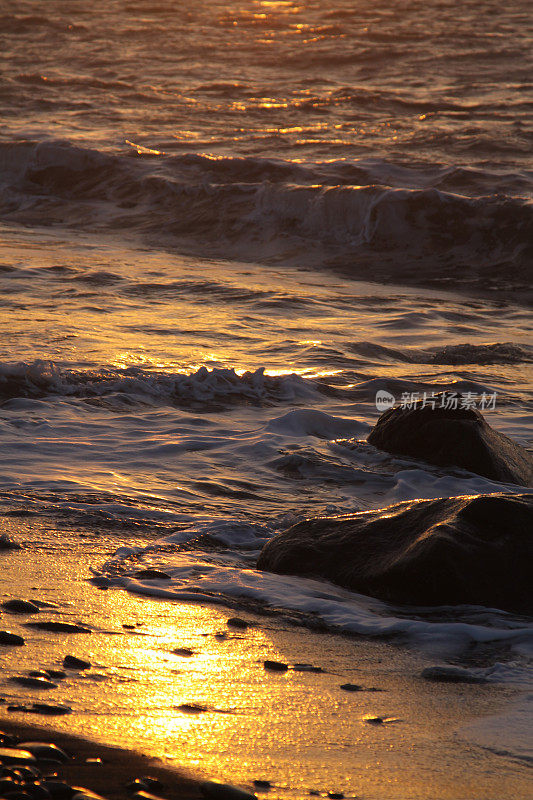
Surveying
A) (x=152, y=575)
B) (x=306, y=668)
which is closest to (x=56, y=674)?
(x=306, y=668)

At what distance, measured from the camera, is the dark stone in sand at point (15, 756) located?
2254mm

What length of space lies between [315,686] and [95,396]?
3.91 metres

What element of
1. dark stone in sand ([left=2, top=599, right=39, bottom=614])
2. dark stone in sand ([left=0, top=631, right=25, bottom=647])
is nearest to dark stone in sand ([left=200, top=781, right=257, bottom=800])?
dark stone in sand ([left=0, top=631, right=25, bottom=647])

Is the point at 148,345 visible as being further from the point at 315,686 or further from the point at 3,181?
the point at 3,181

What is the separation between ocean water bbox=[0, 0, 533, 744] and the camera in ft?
15.3

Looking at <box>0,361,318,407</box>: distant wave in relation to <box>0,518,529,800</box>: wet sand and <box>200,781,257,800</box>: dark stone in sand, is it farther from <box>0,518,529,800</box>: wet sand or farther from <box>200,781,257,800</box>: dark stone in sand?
<box>200,781,257,800</box>: dark stone in sand

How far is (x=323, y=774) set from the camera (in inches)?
94.6

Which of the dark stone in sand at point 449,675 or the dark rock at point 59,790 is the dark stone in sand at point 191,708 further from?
the dark stone in sand at point 449,675

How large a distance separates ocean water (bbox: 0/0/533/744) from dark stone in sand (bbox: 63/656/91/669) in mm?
705

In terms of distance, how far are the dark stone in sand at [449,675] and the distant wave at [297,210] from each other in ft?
27.5

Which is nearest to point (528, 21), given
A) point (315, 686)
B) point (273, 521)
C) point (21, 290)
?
point (21, 290)

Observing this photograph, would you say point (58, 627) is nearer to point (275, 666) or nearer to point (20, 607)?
point (20, 607)

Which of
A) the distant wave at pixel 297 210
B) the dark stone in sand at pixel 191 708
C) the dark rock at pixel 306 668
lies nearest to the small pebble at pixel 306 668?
the dark rock at pixel 306 668

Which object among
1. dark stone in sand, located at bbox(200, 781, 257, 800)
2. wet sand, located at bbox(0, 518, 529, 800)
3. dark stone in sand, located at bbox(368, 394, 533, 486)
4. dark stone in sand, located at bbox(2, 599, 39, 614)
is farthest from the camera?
dark stone in sand, located at bbox(368, 394, 533, 486)
